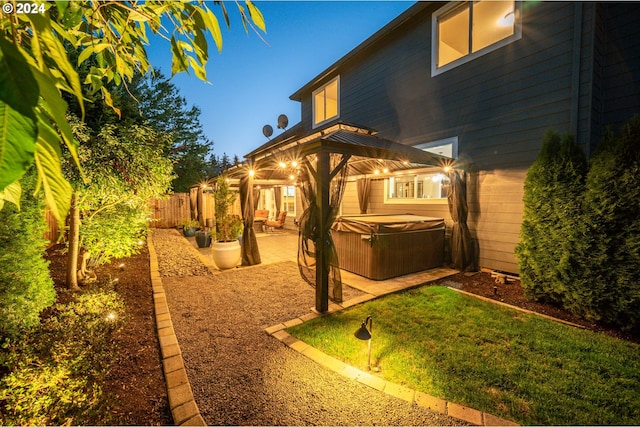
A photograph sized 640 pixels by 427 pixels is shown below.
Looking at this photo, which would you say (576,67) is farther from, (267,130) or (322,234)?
(267,130)

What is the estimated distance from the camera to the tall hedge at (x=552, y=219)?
12.8 feet

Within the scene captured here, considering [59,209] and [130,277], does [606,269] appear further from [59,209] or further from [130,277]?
[130,277]

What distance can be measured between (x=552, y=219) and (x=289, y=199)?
35.0 ft

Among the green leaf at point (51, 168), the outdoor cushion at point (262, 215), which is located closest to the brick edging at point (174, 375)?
the green leaf at point (51, 168)

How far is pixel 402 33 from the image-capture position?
23.9 ft

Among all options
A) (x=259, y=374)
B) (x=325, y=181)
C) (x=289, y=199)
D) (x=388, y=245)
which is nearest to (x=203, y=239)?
(x=289, y=199)

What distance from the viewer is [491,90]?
5.62 meters

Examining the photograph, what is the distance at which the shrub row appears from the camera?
11.0 ft

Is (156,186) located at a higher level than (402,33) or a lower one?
lower

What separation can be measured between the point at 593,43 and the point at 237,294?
7302mm

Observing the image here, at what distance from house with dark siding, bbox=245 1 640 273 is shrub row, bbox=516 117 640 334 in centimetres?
95

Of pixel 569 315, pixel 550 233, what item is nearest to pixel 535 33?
pixel 550 233

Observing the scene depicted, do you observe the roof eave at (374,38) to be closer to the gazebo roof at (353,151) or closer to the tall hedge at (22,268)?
the gazebo roof at (353,151)

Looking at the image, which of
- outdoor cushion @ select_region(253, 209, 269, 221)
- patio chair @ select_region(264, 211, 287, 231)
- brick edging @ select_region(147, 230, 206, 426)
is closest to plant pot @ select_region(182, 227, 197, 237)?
outdoor cushion @ select_region(253, 209, 269, 221)
